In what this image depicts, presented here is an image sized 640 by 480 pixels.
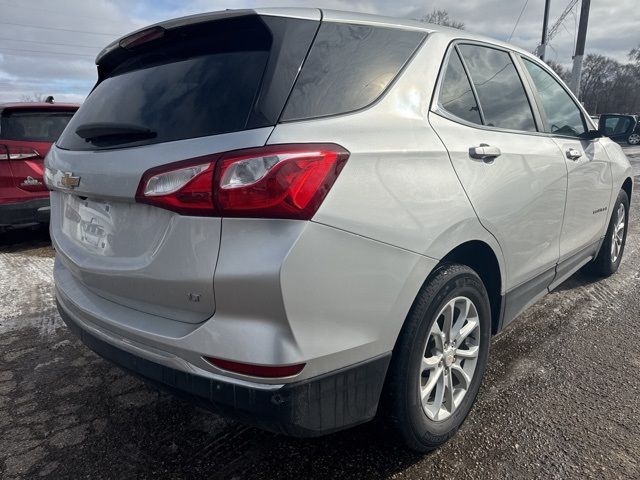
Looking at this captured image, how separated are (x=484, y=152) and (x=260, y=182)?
115 cm

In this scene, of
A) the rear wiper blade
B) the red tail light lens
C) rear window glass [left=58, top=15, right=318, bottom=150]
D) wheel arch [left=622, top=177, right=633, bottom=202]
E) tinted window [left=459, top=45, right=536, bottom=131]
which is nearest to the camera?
A: the red tail light lens

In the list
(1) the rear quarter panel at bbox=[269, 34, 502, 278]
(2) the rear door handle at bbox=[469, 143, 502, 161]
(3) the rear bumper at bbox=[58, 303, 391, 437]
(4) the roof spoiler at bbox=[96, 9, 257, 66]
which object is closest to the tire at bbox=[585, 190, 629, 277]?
(2) the rear door handle at bbox=[469, 143, 502, 161]

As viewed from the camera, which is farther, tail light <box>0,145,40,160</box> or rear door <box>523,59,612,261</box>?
tail light <box>0,145,40,160</box>

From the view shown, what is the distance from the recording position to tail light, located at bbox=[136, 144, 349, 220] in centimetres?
146

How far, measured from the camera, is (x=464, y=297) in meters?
2.16

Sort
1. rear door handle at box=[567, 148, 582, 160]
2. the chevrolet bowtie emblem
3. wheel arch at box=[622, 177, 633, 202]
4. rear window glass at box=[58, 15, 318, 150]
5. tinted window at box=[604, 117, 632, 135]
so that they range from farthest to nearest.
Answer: wheel arch at box=[622, 177, 633, 202]
tinted window at box=[604, 117, 632, 135]
rear door handle at box=[567, 148, 582, 160]
the chevrolet bowtie emblem
rear window glass at box=[58, 15, 318, 150]

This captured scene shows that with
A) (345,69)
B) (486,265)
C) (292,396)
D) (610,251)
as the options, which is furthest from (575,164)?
(292,396)

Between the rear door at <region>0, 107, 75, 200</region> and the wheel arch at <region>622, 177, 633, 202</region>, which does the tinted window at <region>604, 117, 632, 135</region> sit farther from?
the rear door at <region>0, 107, 75, 200</region>

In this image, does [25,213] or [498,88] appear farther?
[25,213]

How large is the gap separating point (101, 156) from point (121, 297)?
1.76ft

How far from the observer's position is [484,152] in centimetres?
215

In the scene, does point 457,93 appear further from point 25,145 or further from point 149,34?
point 25,145

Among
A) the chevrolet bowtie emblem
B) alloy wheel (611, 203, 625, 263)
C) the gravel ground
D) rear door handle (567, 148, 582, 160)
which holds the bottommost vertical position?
the gravel ground

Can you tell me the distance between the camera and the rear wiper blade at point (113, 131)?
69.2 inches
